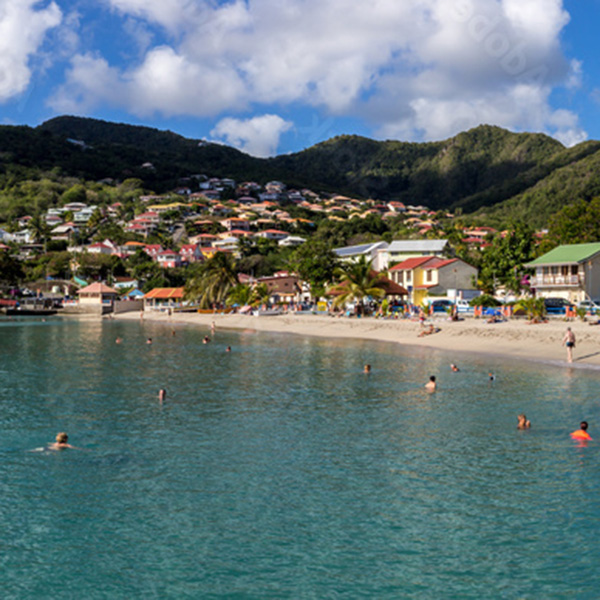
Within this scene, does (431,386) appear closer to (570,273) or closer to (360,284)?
(360,284)

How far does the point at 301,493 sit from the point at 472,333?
34.2 meters

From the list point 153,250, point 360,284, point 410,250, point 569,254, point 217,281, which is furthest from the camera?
point 153,250

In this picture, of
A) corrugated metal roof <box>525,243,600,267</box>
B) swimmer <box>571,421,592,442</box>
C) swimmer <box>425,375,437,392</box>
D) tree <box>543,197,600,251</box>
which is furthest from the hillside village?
swimmer <box>571,421,592,442</box>

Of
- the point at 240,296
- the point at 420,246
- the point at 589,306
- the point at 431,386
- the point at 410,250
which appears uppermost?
the point at 420,246

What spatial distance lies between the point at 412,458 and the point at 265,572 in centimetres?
693

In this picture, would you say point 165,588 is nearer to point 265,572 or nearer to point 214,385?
point 265,572

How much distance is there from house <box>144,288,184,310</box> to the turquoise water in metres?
76.8

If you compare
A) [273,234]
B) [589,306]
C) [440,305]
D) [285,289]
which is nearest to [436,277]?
[440,305]

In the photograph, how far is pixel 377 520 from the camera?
38.7 feet

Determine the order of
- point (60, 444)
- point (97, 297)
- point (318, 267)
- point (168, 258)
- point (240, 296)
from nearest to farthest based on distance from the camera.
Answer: point (60, 444) < point (318, 267) < point (240, 296) < point (97, 297) < point (168, 258)

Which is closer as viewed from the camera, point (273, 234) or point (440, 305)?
point (440, 305)

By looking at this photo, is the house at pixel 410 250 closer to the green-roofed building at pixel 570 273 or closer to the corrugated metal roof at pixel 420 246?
the corrugated metal roof at pixel 420 246

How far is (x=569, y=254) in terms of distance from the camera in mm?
62906

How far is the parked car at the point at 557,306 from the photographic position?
5150cm
